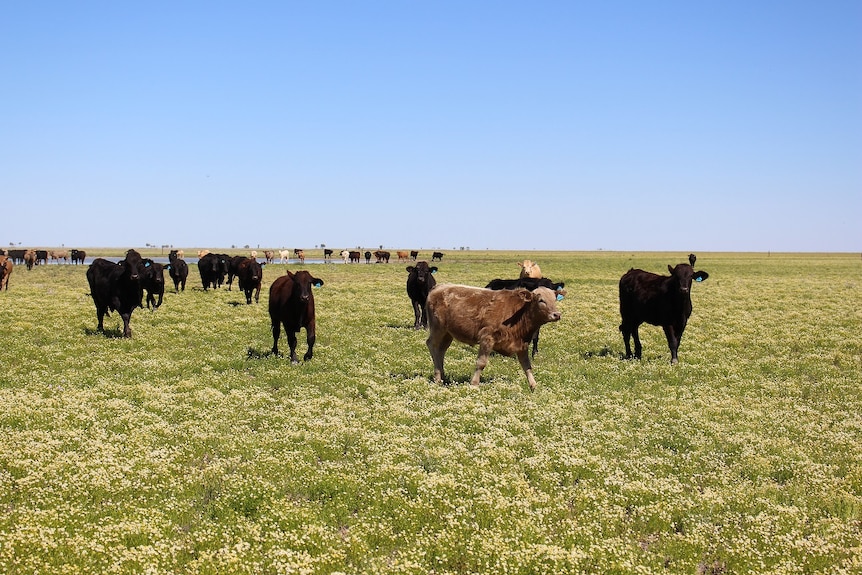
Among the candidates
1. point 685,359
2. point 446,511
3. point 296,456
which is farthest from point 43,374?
point 685,359

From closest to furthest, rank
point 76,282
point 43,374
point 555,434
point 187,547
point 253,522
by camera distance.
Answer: point 187,547
point 253,522
point 555,434
point 43,374
point 76,282

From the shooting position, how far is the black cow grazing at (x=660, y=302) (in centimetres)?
1792

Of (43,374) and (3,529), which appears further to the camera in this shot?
(43,374)

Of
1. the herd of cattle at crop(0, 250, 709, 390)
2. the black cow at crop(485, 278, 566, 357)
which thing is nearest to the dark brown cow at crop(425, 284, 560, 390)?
the herd of cattle at crop(0, 250, 709, 390)

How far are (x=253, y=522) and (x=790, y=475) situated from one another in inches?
299

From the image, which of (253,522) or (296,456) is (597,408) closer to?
(296,456)

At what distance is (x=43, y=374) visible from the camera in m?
14.7

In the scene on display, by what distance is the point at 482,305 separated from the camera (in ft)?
48.6

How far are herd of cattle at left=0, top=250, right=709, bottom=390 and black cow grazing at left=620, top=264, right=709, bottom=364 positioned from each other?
0.02 metres

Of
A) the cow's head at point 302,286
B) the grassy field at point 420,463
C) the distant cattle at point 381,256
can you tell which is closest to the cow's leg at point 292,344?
the grassy field at point 420,463

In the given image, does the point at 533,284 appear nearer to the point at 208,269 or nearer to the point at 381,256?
the point at 208,269

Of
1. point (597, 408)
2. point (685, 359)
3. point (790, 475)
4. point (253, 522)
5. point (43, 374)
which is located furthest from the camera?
point (685, 359)

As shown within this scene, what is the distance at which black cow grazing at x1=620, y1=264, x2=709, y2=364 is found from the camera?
17922 millimetres

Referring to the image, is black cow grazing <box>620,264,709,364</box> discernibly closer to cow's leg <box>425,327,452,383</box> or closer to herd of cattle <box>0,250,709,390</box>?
herd of cattle <box>0,250,709,390</box>
